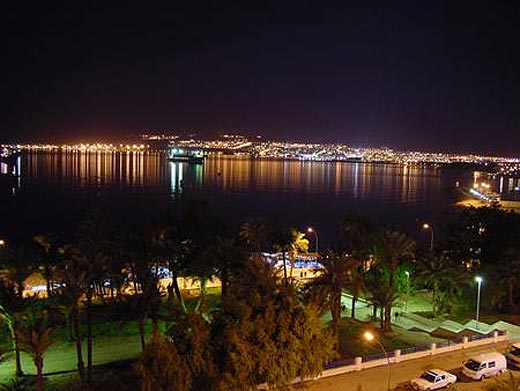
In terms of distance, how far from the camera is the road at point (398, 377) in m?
24.0

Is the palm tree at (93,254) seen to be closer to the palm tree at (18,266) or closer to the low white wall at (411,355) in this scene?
the palm tree at (18,266)

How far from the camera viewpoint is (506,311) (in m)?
40.6

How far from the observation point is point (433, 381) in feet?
75.8

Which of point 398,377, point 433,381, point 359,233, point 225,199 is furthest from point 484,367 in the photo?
point 225,199

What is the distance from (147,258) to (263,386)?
16.9m

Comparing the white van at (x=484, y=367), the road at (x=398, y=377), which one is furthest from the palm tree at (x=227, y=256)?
the white van at (x=484, y=367)

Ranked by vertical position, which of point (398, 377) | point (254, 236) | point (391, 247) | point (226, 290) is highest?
point (391, 247)

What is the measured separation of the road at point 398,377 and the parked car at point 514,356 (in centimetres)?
64

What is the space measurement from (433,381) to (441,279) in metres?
16.8

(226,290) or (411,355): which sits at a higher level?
(226,290)

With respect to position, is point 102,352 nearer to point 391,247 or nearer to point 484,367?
point 391,247

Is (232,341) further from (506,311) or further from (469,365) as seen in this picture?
(506,311)

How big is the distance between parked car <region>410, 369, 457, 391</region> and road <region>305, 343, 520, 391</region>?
0.40 m

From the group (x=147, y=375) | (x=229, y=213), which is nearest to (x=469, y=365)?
(x=147, y=375)
